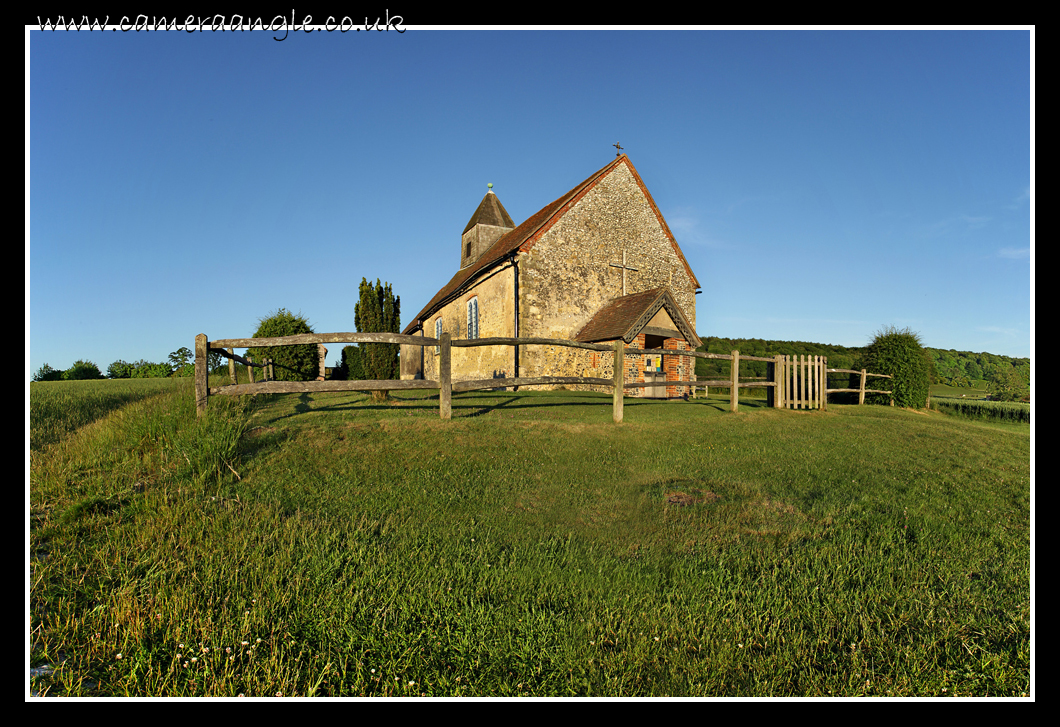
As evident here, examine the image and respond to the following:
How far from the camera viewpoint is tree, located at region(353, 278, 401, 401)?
76.1ft

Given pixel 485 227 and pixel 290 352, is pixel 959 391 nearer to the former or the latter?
pixel 485 227

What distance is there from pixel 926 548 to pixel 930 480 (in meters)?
2.96

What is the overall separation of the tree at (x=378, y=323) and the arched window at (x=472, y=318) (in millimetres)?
3547

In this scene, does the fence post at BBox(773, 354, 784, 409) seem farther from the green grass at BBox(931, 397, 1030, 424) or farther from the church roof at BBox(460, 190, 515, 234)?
the church roof at BBox(460, 190, 515, 234)

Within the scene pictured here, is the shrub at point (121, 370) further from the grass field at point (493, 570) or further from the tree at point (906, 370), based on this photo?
the tree at point (906, 370)

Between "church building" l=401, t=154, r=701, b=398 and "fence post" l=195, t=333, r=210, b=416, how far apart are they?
38.7 feet

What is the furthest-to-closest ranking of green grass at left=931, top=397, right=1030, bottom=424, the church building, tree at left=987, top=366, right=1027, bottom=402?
tree at left=987, top=366, right=1027, bottom=402 < the church building < green grass at left=931, top=397, right=1030, bottom=424

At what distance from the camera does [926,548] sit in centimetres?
399

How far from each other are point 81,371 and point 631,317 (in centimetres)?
2922

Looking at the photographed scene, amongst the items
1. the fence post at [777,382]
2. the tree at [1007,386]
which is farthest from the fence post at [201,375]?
the tree at [1007,386]

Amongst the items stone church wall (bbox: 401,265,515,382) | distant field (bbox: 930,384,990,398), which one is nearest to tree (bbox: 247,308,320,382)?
stone church wall (bbox: 401,265,515,382)

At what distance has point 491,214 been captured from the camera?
92.0 feet

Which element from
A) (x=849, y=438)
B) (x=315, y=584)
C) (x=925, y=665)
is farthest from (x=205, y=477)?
(x=849, y=438)

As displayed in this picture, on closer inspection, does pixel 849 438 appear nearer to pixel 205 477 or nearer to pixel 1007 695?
pixel 1007 695
